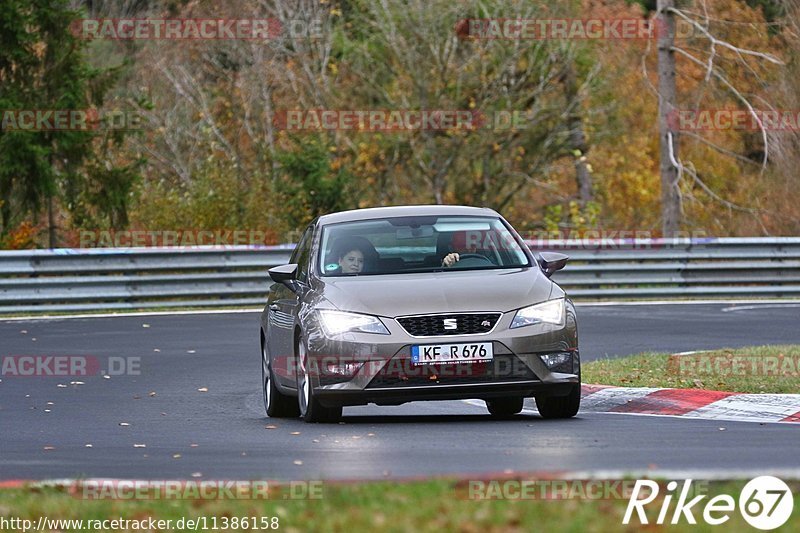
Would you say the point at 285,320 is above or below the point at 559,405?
above

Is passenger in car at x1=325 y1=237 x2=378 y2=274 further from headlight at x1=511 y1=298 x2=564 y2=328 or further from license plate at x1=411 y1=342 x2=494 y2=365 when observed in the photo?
headlight at x1=511 y1=298 x2=564 y2=328

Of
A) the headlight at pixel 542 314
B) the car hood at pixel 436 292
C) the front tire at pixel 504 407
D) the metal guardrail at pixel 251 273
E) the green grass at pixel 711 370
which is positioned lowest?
the metal guardrail at pixel 251 273

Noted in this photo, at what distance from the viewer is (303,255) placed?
13539mm

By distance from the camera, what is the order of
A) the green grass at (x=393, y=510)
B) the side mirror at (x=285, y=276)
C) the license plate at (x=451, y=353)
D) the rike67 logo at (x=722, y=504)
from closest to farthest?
the green grass at (x=393, y=510) → the rike67 logo at (x=722, y=504) → the license plate at (x=451, y=353) → the side mirror at (x=285, y=276)

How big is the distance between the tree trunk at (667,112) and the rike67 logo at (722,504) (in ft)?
95.7

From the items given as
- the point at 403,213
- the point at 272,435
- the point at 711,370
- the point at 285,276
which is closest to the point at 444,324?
the point at 272,435

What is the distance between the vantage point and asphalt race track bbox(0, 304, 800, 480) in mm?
9289

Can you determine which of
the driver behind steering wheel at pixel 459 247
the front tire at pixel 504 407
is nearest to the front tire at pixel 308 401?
the driver behind steering wheel at pixel 459 247

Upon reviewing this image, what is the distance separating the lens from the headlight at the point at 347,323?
11.7 m

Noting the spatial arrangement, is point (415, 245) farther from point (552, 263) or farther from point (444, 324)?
point (444, 324)

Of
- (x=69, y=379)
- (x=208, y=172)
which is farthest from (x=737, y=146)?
(x=69, y=379)

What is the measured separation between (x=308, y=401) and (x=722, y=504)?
552 centimetres

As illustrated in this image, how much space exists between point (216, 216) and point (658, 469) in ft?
74.4

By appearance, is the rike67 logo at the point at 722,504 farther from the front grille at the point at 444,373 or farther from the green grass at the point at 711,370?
the green grass at the point at 711,370
